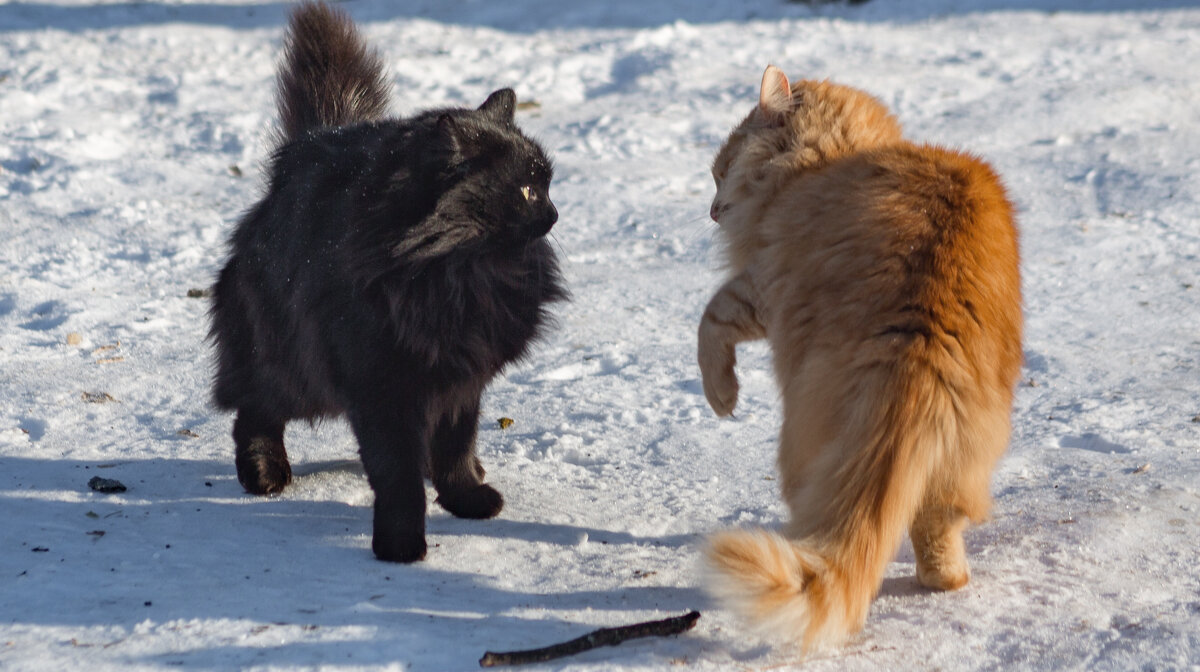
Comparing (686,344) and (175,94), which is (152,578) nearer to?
(686,344)

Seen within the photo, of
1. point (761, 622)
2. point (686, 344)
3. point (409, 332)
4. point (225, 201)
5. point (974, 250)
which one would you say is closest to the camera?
point (761, 622)

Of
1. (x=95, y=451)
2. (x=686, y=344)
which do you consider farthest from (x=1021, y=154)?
(x=95, y=451)

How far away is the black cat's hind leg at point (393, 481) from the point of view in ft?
8.41

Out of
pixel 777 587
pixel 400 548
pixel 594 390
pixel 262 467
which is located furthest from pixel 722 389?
pixel 262 467

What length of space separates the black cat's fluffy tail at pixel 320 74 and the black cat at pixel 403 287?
334 mm

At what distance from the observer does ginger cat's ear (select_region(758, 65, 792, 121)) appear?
2809mm

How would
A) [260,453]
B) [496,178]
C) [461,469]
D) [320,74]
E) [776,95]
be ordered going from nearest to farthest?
[496,178] < [776,95] < [461,469] < [260,453] < [320,74]

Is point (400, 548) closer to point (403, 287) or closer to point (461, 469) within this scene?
point (461, 469)

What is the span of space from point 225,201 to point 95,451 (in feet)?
8.59

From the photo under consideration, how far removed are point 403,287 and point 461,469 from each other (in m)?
0.62

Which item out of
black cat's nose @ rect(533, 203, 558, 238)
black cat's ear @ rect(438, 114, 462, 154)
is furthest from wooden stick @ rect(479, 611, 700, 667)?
black cat's ear @ rect(438, 114, 462, 154)

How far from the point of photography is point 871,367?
2.11 meters

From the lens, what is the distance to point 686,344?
4.13 m

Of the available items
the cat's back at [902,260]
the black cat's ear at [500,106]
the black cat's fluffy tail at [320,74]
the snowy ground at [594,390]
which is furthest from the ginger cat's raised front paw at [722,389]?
the black cat's fluffy tail at [320,74]
